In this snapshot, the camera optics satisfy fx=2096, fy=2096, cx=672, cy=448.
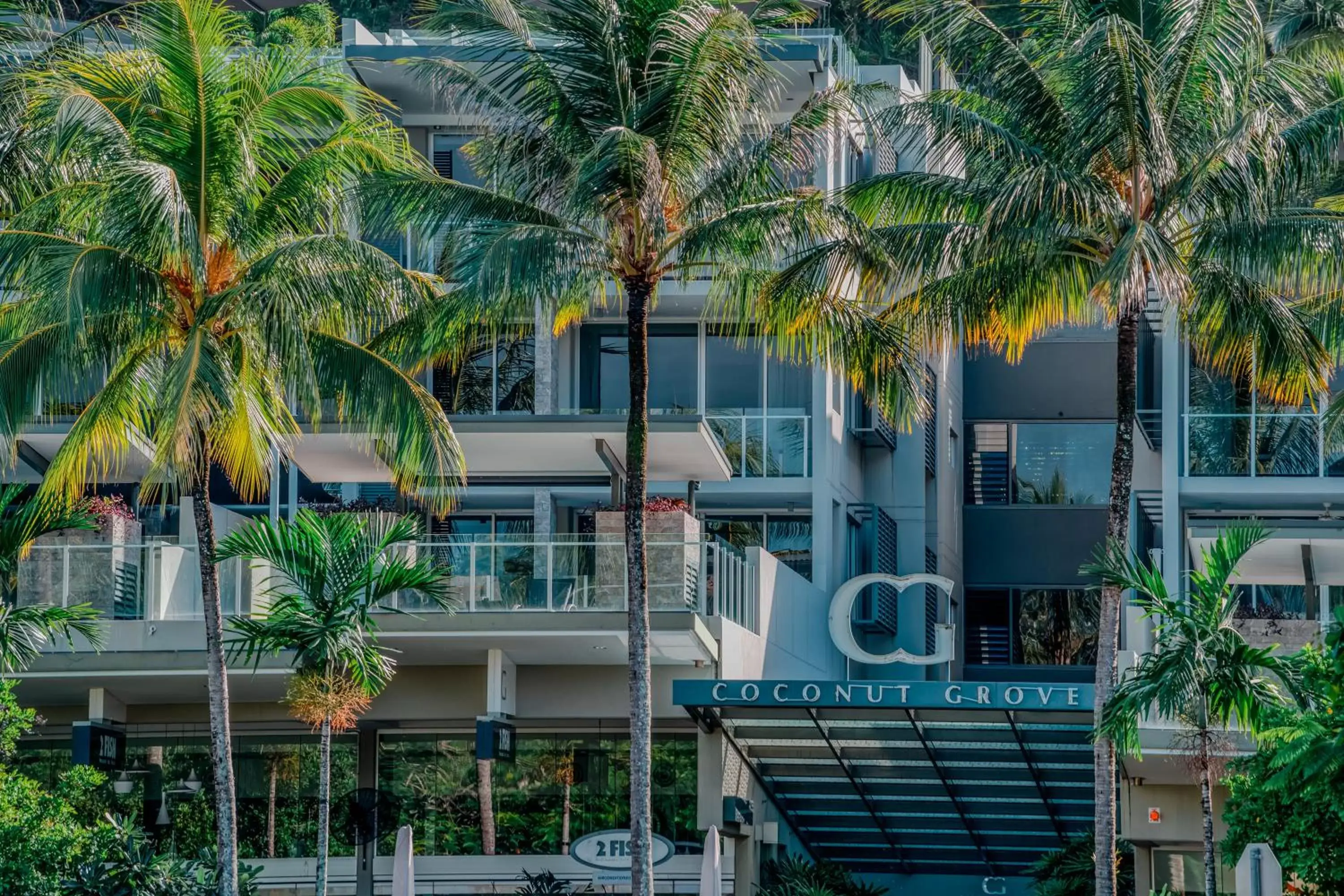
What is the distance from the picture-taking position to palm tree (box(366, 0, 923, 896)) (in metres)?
20.9

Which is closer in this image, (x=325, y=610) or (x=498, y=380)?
(x=325, y=610)

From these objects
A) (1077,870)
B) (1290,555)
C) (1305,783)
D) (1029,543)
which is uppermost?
(1029,543)

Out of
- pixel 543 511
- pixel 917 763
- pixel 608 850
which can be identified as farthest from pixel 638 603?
pixel 543 511

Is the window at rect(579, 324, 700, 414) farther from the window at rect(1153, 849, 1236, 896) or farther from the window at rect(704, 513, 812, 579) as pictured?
the window at rect(1153, 849, 1236, 896)

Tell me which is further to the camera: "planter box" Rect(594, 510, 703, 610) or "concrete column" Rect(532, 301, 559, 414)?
"concrete column" Rect(532, 301, 559, 414)

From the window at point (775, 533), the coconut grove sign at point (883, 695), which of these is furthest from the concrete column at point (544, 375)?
the coconut grove sign at point (883, 695)

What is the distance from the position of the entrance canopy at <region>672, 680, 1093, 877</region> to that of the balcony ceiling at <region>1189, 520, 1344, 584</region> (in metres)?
3.07

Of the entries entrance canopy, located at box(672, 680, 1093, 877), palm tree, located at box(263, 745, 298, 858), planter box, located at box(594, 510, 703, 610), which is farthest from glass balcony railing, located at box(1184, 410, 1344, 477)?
palm tree, located at box(263, 745, 298, 858)

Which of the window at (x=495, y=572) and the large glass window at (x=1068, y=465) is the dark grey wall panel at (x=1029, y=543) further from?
the window at (x=495, y=572)

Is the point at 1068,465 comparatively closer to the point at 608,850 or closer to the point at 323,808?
the point at 608,850

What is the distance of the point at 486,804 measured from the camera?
28.1m

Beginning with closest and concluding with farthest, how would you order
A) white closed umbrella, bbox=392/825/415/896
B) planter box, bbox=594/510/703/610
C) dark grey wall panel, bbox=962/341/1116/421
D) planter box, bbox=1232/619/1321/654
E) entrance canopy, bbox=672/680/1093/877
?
white closed umbrella, bbox=392/825/415/896, planter box, bbox=1232/619/1321/654, entrance canopy, bbox=672/680/1093/877, planter box, bbox=594/510/703/610, dark grey wall panel, bbox=962/341/1116/421

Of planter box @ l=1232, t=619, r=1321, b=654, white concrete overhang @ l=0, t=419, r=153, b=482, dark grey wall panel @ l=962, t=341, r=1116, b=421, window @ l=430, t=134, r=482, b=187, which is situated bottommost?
planter box @ l=1232, t=619, r=1321, b=654

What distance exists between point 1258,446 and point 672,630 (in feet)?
32.7
